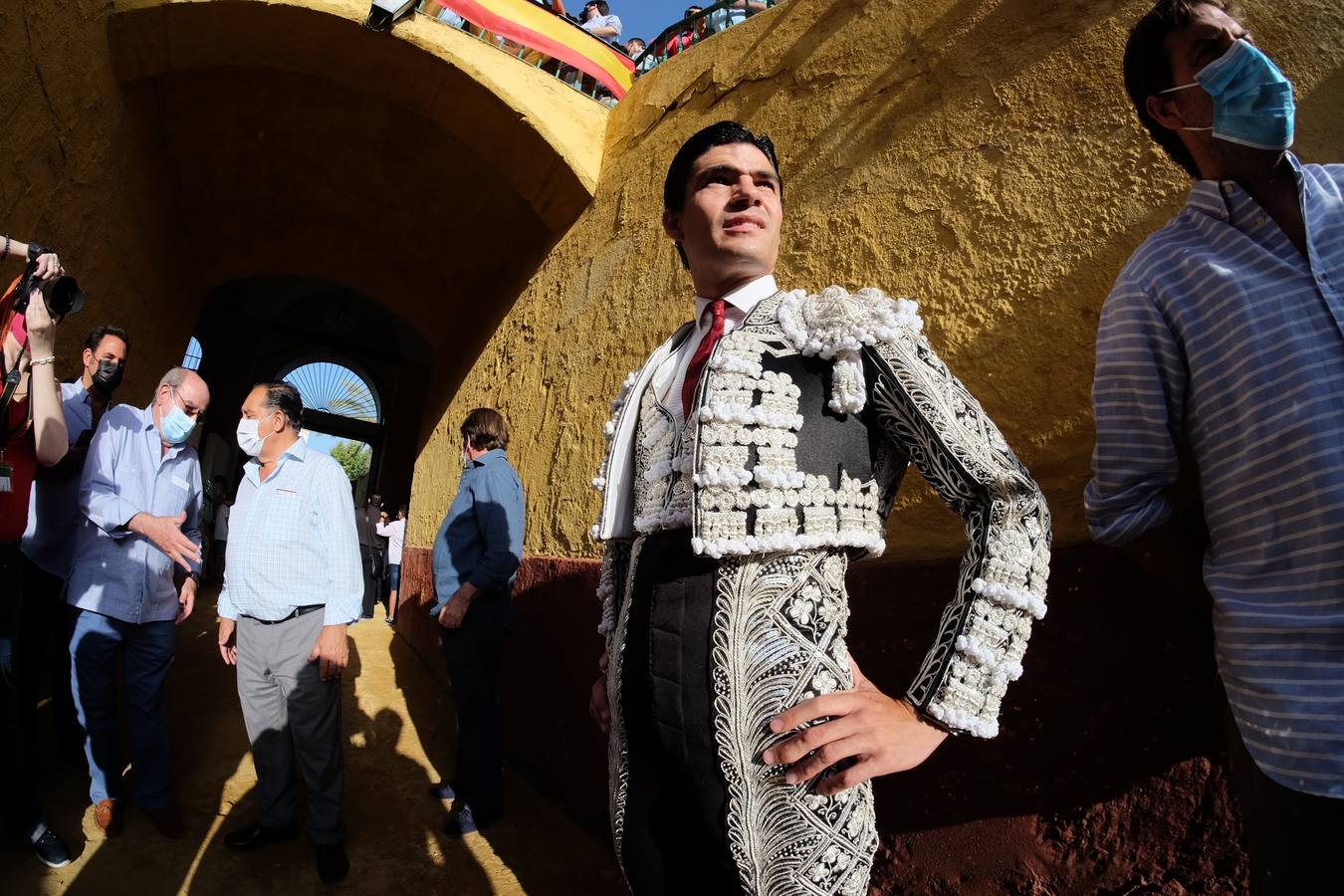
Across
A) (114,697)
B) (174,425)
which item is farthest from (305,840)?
(174,425)

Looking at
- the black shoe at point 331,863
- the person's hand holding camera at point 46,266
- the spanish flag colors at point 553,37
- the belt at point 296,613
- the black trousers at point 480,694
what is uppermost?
the spanish flag colors at point 553,37

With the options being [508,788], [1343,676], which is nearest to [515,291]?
[508,788]

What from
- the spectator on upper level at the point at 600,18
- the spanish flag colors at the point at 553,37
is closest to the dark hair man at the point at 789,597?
the spanish flag colors at the point at 553,37

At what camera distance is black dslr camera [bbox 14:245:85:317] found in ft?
8.59

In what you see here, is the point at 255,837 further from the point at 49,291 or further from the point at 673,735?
the point at 673,735

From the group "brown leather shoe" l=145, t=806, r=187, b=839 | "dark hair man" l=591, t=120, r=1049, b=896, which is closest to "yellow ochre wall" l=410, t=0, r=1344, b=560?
"dark hair man" l=591, t=120, r=1049, b=896

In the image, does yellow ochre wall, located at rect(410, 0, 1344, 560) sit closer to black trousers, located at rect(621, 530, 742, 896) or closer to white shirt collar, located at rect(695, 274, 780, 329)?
white shirt collar, located at rect(695, 274, 780, 329)

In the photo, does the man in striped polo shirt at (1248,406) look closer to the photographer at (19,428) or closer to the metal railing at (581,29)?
the photographer at (19,428)

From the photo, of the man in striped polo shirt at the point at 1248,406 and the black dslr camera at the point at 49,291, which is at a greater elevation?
the black dslr camera at the point at 49,291

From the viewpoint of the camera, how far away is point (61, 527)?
3434mm

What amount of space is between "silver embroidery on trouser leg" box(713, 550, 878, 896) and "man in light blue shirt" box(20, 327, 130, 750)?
3444mm

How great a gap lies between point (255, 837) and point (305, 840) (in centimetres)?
21

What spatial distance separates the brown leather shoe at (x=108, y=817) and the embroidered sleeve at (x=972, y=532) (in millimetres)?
3460

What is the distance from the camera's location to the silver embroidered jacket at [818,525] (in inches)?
38.9
